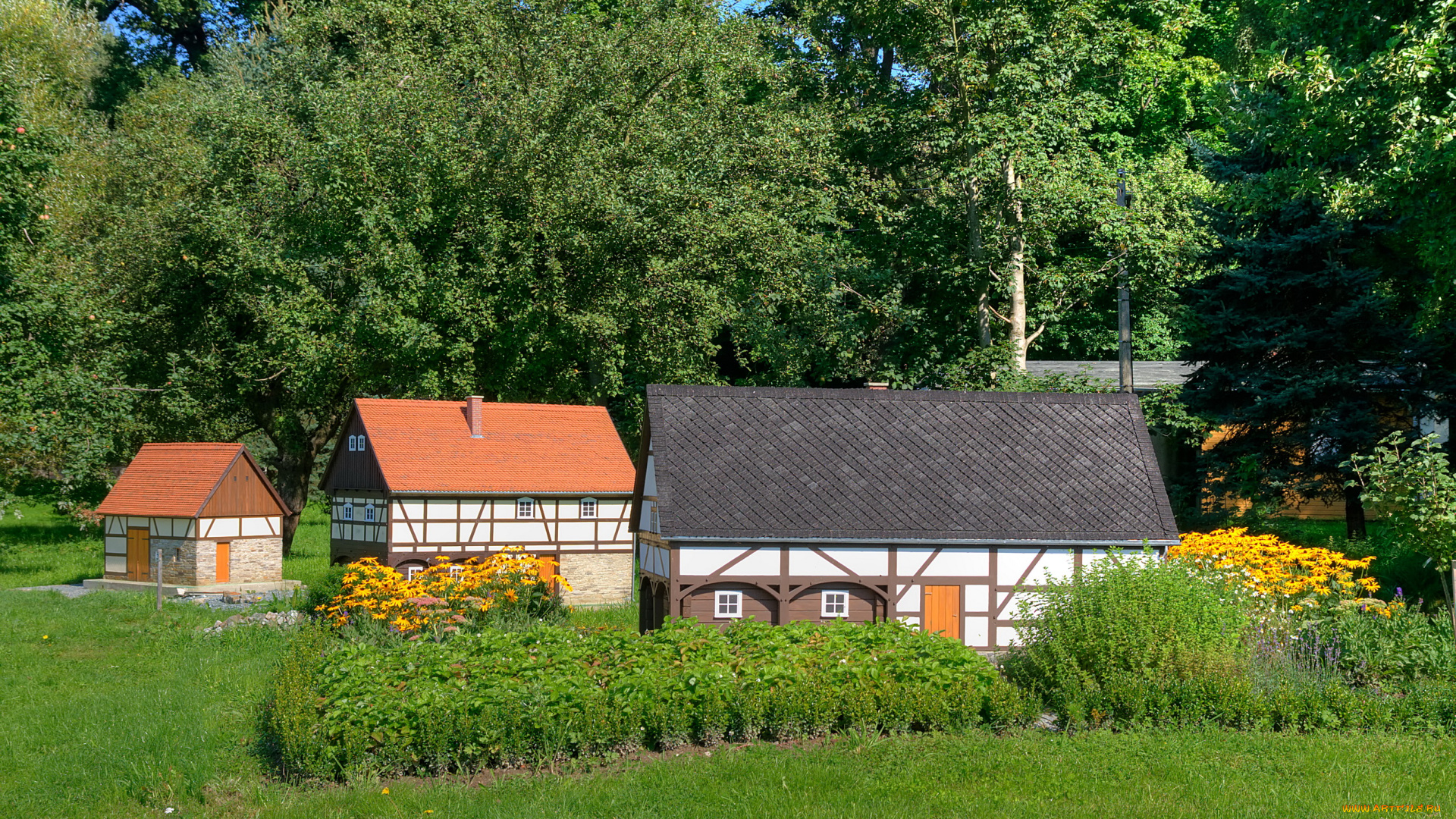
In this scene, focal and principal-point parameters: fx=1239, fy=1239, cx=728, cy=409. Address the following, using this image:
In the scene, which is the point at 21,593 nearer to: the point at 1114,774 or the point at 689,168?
the point at 689,168

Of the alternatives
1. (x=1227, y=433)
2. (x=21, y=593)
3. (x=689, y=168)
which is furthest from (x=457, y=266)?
(x=1227, y=433)

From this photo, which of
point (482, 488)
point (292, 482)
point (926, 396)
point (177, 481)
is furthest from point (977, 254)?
point (292, 482)

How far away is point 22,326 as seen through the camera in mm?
28312

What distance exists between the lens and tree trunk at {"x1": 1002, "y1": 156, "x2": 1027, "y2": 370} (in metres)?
29.0

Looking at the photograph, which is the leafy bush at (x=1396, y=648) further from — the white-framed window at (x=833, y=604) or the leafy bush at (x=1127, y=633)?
the white-framed window at (x=833, y=604)

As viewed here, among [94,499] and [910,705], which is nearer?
[910,705]

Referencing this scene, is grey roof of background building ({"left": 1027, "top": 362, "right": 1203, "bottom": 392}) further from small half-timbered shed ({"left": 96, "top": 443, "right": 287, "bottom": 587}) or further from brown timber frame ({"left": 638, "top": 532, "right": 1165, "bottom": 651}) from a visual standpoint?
small half-timbered shed ({"left": 96, "top": 443, "right": 287, "bottom": 587})

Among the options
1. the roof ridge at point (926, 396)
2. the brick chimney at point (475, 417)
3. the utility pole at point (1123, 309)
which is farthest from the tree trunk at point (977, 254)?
the brick chimney at point (475, 417)

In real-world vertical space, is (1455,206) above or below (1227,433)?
above

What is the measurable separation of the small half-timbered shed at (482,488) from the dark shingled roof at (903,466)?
11.7m

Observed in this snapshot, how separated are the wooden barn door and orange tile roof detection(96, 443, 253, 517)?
126 centimetres

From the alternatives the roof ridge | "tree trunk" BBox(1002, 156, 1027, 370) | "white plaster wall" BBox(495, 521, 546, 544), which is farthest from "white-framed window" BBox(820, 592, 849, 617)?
"white plaster wall" BBox(495, 521, 546, 544)

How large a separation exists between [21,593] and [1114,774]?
84.0 feet

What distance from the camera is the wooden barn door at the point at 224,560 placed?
104 ft
